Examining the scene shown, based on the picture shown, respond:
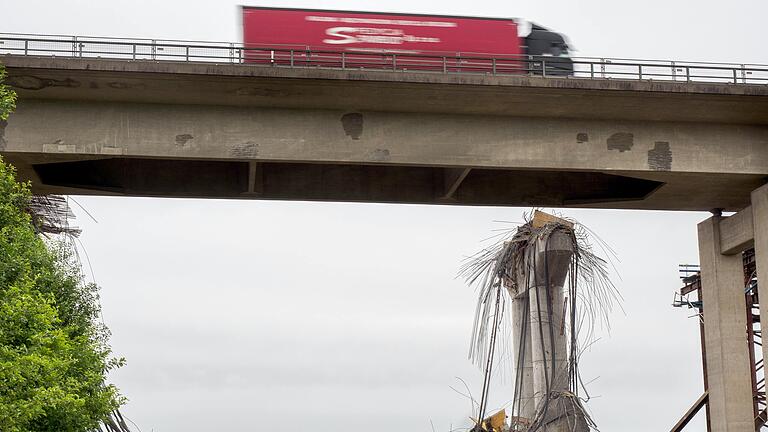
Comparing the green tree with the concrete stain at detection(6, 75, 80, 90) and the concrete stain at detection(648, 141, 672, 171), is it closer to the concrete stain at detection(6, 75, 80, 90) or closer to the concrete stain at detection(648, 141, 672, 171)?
the concrete stain at detection(6, 75, 80, 90)

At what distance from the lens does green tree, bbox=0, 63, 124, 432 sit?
21.0m

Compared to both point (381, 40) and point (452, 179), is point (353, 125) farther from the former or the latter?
point (452, 179)

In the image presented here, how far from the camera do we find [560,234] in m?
27.4

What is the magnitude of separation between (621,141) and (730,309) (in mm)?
6019

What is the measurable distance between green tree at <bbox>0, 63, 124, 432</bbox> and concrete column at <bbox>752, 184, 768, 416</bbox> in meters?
15.9

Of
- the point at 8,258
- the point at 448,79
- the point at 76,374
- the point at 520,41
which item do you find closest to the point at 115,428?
the point at 76,374

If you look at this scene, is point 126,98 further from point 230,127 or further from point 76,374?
point 76,374

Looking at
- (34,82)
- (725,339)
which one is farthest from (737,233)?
(34,82)

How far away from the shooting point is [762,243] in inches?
1176

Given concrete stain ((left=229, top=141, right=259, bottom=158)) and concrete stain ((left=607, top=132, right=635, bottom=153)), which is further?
concrete stain ((left=607, top=132, right=635, bottom=153))

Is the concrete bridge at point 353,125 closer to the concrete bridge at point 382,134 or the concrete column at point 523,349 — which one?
the concrete bridge at point 382,134

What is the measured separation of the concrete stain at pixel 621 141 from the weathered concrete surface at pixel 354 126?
30 mm

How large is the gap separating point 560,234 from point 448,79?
173 inches

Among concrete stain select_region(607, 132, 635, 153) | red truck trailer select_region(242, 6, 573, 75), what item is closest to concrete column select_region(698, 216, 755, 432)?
concrete stain select_region(607, 132, 635, 153)
